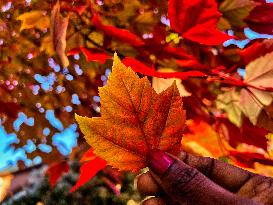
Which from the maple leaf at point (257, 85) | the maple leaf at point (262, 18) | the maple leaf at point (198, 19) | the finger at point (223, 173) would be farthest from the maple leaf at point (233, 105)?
the finger at point (223, 173)

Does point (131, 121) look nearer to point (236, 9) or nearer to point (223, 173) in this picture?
point (223, 173)

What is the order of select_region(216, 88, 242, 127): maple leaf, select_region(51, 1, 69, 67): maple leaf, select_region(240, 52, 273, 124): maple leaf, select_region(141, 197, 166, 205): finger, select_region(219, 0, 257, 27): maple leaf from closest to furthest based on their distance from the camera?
1. select_region(141, 197, 166, 205): finger
2. select_region(51, 1, 69, 67): maple leaf
3. select_region(240, 52, 273, 124): maple leaf
4. select_region(219, 0, 257, 27): maple leaf
5. select_region(216, 88, 242, 127): maple leaf

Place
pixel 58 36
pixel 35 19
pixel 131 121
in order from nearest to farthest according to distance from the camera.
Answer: pixel 131 121 → pixel 58 36 → pixel 35 19

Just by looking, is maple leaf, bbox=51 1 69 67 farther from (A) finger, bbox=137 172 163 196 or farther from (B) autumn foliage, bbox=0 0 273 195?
(A) finger, bbox=137 172 163 196

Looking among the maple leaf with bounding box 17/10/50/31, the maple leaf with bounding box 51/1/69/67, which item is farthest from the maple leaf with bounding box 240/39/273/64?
the maple leaf with bounding box 17/10/50/31

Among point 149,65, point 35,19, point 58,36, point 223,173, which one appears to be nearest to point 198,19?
point 149,65

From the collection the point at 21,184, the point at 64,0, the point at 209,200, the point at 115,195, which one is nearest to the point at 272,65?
the point at 64,0
